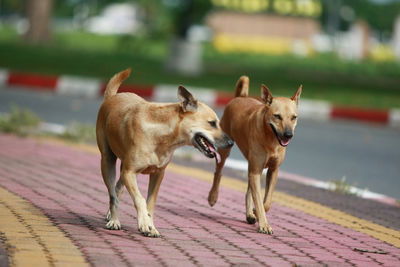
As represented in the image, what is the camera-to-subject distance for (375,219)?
297 inches

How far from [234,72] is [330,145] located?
41.6 feet

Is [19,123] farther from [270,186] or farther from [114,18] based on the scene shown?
[114,18]

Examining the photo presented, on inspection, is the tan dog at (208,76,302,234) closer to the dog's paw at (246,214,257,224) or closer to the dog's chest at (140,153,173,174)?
the dog's paw at (246,214,257,224)

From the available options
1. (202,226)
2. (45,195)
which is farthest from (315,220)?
(45,195)

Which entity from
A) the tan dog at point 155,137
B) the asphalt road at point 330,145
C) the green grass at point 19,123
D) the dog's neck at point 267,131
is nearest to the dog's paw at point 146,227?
the tan dog at point 155,137

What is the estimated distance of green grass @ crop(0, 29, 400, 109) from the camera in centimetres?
2003

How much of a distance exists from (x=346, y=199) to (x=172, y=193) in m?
A: 1.67

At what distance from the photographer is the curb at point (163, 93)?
16688mm

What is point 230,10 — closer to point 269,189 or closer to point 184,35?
point 184,35

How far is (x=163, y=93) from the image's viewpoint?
Result: 17938 millimetres

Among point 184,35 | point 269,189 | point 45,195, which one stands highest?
point 184,35

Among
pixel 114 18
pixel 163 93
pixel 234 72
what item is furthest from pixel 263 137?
pixel 114 18

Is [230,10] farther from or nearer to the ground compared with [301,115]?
farther from the ground

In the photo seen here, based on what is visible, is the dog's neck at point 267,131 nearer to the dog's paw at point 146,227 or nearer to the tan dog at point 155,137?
the tan dog at point 155,137
